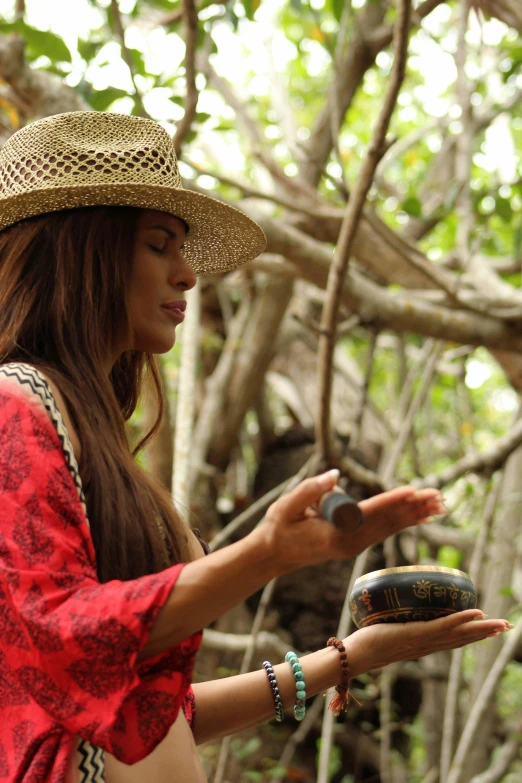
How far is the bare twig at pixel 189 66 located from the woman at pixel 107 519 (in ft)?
2.64

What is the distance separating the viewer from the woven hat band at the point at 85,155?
3.99ft

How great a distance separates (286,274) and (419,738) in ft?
11.1

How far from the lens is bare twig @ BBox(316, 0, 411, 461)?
1858mm

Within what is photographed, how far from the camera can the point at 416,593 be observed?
1.20 meters

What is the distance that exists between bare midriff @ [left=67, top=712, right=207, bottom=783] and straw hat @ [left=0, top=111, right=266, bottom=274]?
0.72 meters

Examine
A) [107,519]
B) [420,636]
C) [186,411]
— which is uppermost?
[107,519]

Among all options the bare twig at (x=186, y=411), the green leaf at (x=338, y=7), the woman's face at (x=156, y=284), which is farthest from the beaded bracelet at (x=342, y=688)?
the green leaf at (x=338, y=7)

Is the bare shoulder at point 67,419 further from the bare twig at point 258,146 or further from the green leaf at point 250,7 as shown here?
the bare twig at point 258,146

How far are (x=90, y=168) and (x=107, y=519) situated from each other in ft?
1.64

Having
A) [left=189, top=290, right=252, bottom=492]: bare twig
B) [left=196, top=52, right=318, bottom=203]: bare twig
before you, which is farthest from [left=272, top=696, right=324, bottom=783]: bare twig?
[left=196, top=52, right=318, bottom=203]: bare twig

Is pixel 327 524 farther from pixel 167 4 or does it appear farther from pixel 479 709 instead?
pixel 167 4

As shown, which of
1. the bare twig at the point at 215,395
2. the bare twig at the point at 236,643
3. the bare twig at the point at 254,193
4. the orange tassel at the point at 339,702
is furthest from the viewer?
the bare twig at the point at 215,395

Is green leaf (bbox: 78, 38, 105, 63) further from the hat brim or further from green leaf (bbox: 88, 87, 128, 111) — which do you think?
the hat brim

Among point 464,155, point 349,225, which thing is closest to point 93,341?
point 349,225
